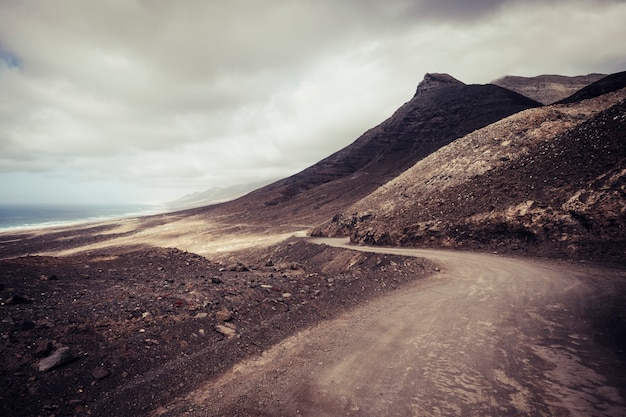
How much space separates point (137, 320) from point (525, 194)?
74.4 feet

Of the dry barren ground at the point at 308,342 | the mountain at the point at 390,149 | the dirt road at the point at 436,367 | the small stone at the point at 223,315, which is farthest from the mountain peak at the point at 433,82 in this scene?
the small stone at the point at 223,315

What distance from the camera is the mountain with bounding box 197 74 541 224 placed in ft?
202

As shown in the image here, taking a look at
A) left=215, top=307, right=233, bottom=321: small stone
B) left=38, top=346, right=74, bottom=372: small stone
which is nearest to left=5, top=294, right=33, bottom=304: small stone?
left=38, top=346, right=74, bottom=372: small stone

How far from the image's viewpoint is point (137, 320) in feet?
24.6

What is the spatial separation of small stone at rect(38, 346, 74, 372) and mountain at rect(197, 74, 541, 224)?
47.9 metres

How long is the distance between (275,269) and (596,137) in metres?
22.1

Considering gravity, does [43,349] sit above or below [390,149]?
below

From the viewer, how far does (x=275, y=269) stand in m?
14.3

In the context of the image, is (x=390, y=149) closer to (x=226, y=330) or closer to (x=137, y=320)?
(x=226, y=330)

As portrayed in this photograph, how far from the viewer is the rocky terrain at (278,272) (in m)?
A: 5.60

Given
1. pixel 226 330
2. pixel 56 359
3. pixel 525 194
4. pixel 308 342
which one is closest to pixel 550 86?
pixel 525 194

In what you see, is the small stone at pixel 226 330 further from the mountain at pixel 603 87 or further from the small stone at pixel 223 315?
the mountain at pixel 603 87

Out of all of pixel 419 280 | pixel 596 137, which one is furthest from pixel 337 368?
pixel 596 137

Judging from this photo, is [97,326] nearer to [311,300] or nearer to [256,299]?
[256,299]
